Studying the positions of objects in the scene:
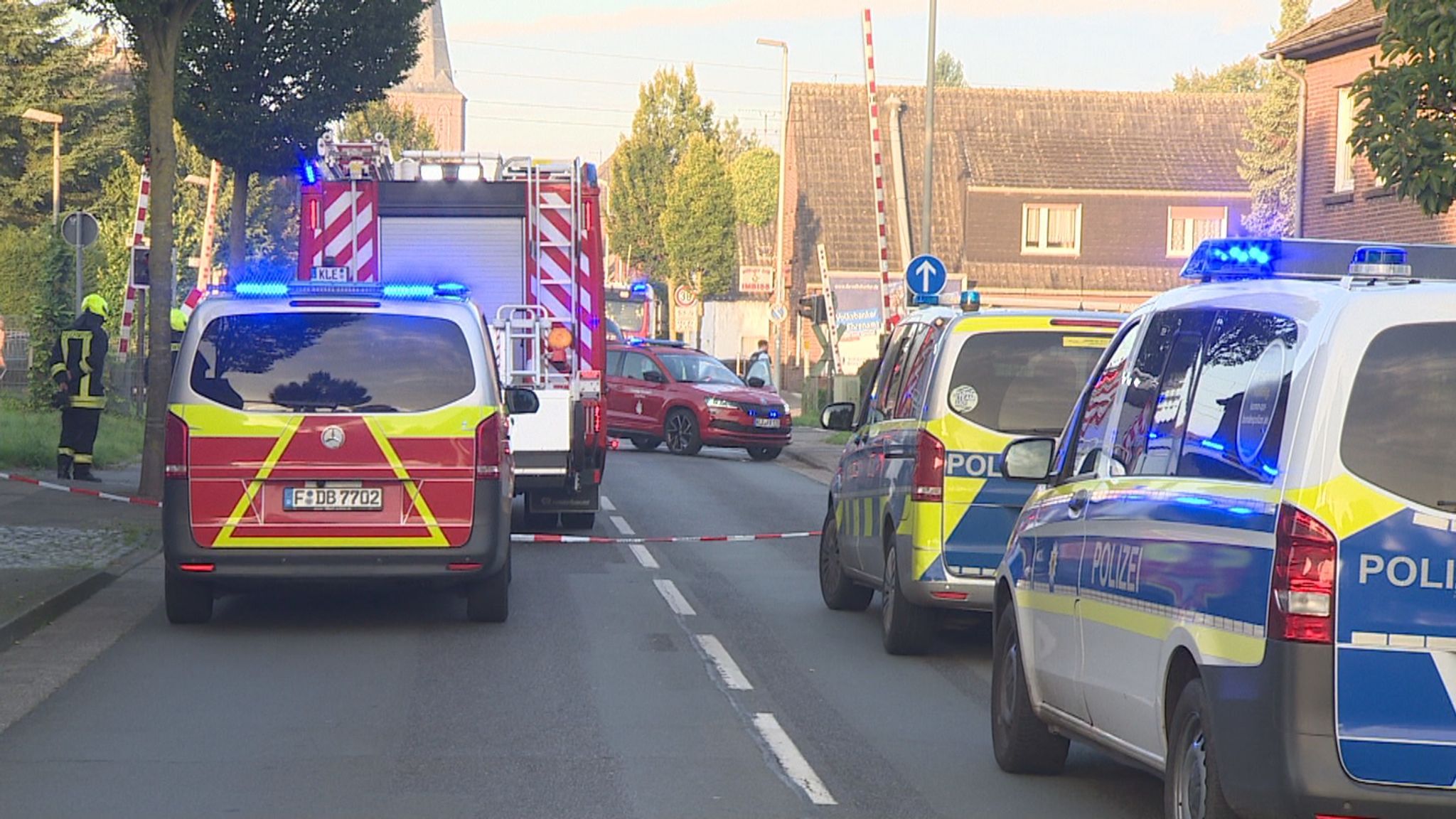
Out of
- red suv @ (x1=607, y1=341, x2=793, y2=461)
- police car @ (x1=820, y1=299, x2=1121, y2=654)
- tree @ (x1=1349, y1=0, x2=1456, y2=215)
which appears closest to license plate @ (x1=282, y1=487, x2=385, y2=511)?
police car @ (x1=820, y1=299, x2=1121, y2=654)

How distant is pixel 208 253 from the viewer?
45375mm

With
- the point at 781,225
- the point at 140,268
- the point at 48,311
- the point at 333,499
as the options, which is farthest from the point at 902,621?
the point at 781,225

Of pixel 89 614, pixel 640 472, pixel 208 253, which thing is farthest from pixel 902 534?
pixel 208 253

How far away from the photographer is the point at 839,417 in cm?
1344

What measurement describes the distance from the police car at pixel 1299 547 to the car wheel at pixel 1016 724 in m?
1.28

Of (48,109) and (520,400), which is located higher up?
(48,109)

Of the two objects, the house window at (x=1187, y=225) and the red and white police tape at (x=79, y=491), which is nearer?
the red and white police tape at (x=79, y=491)

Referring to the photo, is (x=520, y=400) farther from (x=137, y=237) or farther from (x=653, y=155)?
(x=653, y=155)

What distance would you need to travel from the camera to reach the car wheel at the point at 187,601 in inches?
465

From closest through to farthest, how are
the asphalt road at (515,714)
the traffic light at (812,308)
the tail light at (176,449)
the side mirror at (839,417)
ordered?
1. the asphalt road at (515,714)
2. the tail light at (176,449)
3. the side mirror at (839,417)
4. the traffic light at (812,308)

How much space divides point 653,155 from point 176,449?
78631mm

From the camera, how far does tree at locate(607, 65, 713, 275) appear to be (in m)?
89.2

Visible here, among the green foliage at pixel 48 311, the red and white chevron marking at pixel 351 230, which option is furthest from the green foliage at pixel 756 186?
the red and white chevron marking at pixel 351 230

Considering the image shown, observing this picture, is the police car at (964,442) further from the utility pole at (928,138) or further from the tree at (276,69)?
the utility pole at (928,138)
